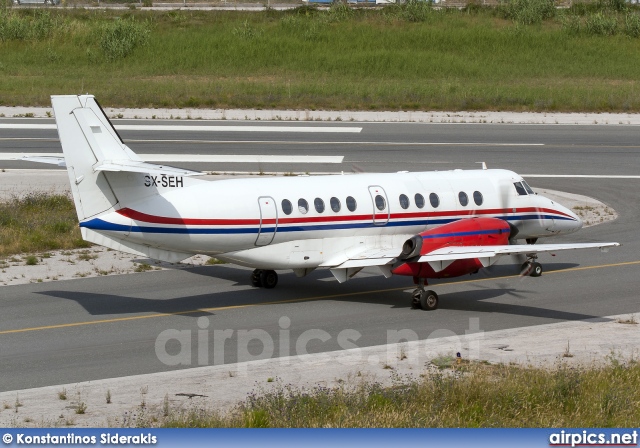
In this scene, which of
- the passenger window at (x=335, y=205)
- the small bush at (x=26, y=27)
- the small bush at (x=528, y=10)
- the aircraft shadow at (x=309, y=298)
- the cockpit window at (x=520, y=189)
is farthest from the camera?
the small bush at (x=528, y=10)

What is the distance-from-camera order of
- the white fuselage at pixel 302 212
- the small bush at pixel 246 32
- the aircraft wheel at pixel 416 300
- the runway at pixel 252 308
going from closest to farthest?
1. the runway at pixel 252 308
2. the white fuselage at pixel 302 212
3. the aircraft wheel at pixel 416 300
4. the small bush at pixel 246 32

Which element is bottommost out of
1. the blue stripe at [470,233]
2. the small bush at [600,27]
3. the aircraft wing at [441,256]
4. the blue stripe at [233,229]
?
the aircraft wing at [441,256]

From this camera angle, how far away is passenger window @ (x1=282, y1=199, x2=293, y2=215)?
23.3 meters

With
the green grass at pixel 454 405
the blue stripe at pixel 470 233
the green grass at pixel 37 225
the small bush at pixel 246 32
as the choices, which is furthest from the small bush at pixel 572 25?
the green grass at pixel 454 405

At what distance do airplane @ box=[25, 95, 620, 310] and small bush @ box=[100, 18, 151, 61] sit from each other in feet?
180

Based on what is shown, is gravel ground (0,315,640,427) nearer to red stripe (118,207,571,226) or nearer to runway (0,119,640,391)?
runway (0,119,640,391)

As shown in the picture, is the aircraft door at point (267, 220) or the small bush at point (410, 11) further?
the small bush at point (410, 11)

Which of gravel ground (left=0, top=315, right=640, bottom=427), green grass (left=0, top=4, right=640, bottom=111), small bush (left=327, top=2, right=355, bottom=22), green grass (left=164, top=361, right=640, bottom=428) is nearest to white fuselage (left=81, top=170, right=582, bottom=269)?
gravel ground (left=0, top=315, right=640, bottom=427)

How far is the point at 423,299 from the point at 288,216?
3.79 metres

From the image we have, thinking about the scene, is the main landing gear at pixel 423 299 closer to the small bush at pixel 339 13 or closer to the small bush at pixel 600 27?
the small bush at pixel 339 13

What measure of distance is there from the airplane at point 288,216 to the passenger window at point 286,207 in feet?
0.09

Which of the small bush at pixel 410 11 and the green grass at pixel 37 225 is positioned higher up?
the small bush at pixel 410 11

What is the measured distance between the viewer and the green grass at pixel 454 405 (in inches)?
A: 572

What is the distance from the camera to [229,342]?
20422mm
